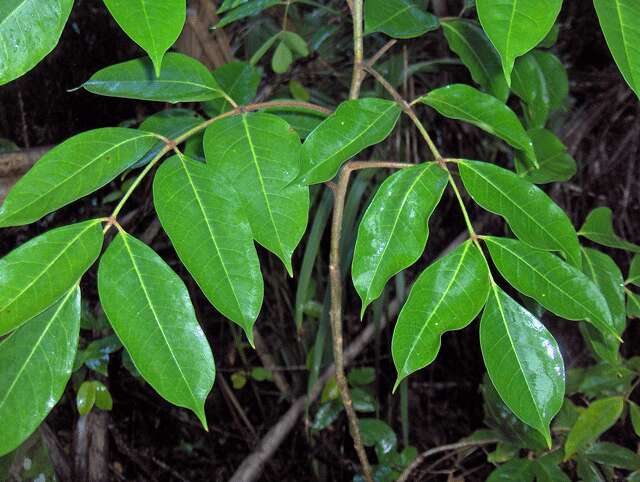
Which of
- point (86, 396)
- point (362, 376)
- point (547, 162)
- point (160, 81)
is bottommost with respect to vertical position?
point (362, 376)

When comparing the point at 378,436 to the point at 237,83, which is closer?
the point at 237,83

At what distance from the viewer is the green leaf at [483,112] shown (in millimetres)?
691

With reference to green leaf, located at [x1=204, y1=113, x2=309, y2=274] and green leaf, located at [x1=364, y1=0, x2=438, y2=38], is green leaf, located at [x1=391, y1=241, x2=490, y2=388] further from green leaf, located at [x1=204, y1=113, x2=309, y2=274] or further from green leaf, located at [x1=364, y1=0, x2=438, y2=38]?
green leaf, located at [x1=364, y1=0, x2=438, y2=38]

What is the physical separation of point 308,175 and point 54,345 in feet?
0.92

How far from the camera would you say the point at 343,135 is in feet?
2.16

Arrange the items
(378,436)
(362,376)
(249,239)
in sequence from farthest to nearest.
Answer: (362,376) → (378,436) → (249,239)

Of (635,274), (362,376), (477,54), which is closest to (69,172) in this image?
(477,54)

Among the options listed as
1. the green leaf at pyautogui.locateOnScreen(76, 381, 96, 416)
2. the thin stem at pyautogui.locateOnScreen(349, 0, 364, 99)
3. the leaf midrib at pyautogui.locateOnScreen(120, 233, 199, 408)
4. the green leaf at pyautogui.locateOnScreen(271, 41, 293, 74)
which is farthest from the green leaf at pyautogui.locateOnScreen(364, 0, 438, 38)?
the green leaf at pyautogui.locateOnScreen(76, 381, 96, 416)

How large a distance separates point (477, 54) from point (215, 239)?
1.94 feet

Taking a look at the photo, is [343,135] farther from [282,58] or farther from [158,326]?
[282,58]

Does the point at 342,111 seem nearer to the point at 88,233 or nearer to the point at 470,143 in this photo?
the point at 88,233

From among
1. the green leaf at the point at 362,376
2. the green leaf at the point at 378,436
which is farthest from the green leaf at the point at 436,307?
the green leaf at the point at 362,376

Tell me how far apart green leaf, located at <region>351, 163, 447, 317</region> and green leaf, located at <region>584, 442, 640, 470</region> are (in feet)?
2.16

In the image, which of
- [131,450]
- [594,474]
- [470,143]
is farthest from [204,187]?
[470,143]
